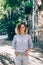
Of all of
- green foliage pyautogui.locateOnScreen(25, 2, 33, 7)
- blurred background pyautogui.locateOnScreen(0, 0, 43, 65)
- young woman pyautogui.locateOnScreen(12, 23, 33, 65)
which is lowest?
blurred background pyautogui.locateOnScreen(0, 0, 43, 65)

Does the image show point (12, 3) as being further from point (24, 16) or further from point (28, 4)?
point (24, 16)

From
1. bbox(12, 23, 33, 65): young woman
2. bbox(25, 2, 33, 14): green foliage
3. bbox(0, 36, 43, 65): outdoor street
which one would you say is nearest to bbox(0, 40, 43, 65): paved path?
bbox(0, 36, 43, 65): outdoor street

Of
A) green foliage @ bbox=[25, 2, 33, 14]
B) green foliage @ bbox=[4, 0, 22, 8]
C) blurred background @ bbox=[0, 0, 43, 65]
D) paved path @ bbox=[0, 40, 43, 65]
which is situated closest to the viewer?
paved path @ bbox=[0, 40, 43, 65]

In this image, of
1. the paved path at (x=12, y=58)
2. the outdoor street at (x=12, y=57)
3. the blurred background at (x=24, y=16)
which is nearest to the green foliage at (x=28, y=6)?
the blurred background at (x=24, y=16)

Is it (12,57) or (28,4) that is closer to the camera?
(12,57)

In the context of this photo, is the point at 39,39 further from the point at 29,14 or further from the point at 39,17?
the point at 29,14

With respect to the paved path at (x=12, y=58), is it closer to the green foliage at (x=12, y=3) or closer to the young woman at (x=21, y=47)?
the young woman at (x=21, y=47)

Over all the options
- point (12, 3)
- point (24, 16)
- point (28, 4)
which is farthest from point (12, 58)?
point (24, 16)

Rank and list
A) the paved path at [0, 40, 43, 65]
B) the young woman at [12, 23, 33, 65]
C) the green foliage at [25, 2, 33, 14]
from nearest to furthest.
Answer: the young woman at [12, 23, 33, 65] → the paved path at [0, 40, 43, 65] → the green foliage at [25, 2, 33, 14]

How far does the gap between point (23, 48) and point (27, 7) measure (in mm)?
25473

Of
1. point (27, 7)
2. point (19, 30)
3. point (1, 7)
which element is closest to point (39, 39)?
point (27, 7)

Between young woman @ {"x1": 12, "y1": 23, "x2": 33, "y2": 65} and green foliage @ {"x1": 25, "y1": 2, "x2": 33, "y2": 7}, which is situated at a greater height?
young woman @ {"x1": 12, "y1": 23, "x2": 33, "y2": 65}

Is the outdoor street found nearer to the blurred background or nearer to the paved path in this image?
the paved path

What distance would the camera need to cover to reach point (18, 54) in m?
6.11
